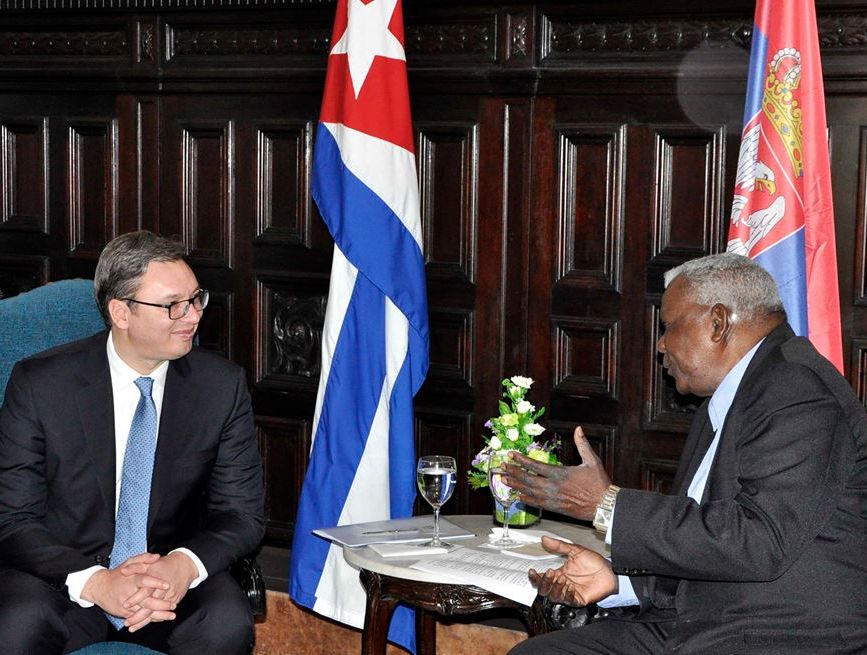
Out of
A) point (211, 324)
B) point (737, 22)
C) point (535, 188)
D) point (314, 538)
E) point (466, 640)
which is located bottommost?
point (466, 640)

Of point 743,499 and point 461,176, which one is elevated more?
point 461,176

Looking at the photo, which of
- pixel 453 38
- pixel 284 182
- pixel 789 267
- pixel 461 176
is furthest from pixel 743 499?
pixel 284 182

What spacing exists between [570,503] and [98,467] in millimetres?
1290

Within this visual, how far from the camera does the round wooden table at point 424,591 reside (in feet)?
10.5

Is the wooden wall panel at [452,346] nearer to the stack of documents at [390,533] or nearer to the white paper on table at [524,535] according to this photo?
the stack of documents at [390,533]

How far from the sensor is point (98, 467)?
330 centimetres

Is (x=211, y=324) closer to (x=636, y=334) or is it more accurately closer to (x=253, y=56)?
(x=253, y=56)

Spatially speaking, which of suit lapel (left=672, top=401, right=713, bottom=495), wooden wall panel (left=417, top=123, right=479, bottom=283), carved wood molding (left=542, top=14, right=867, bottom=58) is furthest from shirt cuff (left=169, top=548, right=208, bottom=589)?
carved wood molding (left=542, top=14, right=867, bottom=58)

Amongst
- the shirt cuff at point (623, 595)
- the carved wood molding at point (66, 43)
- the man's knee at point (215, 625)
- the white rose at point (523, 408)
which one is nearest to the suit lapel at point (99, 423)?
the man's knee at point (215, 625)

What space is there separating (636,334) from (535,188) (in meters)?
0.63

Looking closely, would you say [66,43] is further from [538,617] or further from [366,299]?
[538,617]

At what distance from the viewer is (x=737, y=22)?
4.04m

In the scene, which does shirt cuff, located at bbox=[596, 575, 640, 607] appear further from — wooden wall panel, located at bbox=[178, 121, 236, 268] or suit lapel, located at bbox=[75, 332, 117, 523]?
wooden wall panel, located at bbox=[178, 121, 236, 268]

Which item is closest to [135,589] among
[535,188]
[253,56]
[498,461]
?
[498,461]
